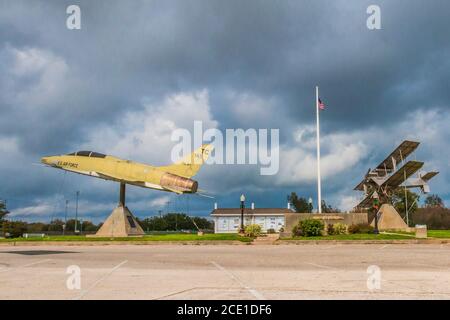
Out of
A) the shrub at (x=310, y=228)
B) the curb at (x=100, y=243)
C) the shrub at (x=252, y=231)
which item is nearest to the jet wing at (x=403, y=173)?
the shrub at (x=310, y=228)

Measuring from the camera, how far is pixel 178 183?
155 feet

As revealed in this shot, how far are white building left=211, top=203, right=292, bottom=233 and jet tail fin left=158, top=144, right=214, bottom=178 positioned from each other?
4391cm

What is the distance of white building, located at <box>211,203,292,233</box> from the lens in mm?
94938

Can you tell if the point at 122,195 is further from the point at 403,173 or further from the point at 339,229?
the point at 403,173

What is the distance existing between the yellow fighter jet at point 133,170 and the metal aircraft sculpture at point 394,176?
20.8 metres

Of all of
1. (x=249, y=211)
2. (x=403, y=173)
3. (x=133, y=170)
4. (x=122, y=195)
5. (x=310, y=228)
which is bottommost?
(x=310, y=228)

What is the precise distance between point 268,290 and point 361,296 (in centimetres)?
179

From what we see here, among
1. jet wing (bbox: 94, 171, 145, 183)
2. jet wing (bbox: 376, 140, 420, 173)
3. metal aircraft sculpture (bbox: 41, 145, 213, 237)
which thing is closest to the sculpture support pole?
metal aircraft sculpture (bbox: 41, 145, 213, 237)

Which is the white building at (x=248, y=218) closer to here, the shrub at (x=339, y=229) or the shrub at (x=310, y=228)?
the shrub at (x=339, y=229)

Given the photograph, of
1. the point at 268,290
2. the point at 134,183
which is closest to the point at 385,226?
the point at 134,183

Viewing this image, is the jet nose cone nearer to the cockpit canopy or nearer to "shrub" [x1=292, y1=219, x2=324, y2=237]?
the cockpit canopy

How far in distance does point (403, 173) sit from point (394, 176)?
107 cm

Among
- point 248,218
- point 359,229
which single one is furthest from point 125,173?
point 248,218
